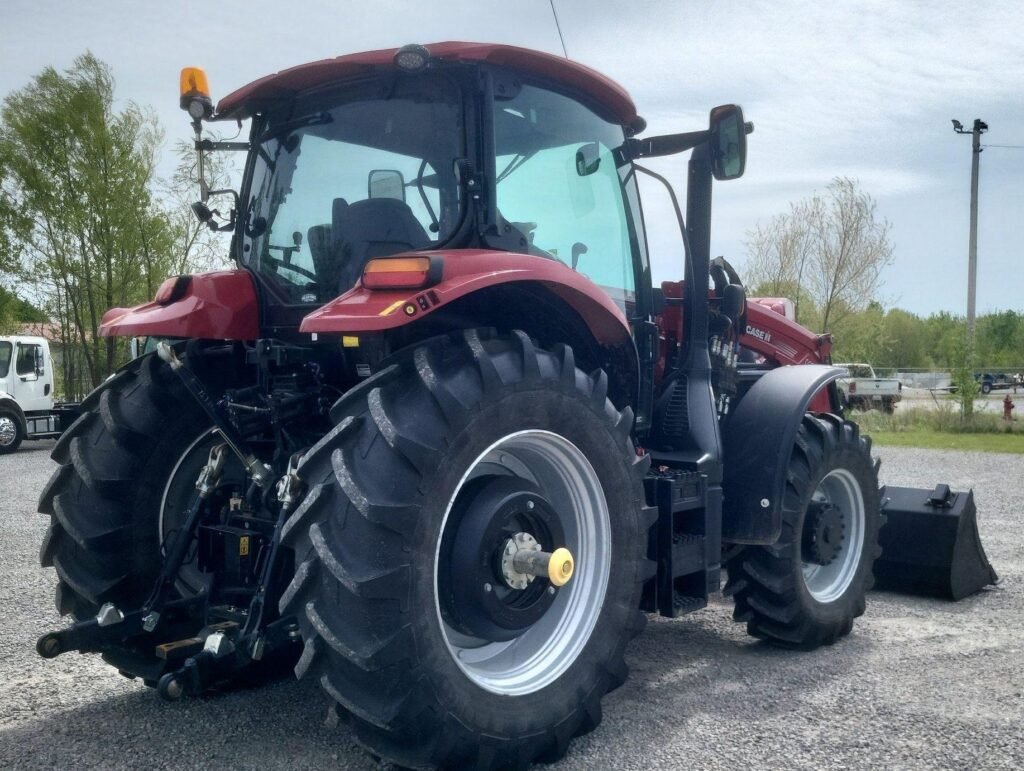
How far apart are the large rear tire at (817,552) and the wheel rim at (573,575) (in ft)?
4.54

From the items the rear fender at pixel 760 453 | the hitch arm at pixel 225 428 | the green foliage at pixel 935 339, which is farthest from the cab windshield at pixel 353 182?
the green foliage at pixel 935 339

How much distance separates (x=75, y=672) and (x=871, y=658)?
3595 mm

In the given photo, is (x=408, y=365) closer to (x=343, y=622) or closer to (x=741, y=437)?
(x=343, y=622)

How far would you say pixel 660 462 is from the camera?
4035 millimetres

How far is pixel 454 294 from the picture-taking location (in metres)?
2.74

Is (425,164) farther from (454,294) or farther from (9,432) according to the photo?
(9,432)

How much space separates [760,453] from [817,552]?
2.46 feet

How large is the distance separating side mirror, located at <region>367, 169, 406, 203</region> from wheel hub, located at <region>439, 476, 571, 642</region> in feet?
3.55

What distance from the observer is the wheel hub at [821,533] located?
4.59 meters

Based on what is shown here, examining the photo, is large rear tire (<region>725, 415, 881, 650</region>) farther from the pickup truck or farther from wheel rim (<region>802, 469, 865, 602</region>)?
the pickup truck

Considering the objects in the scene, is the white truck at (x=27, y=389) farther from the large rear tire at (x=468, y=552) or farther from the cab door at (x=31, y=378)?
the large rear tire at (x=468, y=552)

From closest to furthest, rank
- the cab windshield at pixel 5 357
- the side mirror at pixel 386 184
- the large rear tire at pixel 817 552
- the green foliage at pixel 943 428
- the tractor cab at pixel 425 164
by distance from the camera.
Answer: the tractor cab at pixel 425 164 → the side mirror at pixel 386 184 → the large rear tire at pixel 817 552 → the cab windshield at pixel 5 357 → the green foliage at pixel 943 428

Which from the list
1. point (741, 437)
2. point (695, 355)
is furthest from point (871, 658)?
point (695, 355)

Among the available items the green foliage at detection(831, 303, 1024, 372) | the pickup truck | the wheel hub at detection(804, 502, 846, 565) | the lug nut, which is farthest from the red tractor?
the green foliage at detection(831, 303, 1024, 372)
